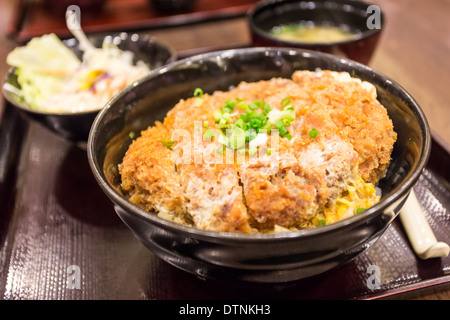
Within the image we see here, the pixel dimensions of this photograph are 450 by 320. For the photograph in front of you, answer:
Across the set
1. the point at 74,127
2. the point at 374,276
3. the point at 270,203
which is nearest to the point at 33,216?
the point at 74,127

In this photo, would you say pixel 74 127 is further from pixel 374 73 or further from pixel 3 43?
pixel 3 43

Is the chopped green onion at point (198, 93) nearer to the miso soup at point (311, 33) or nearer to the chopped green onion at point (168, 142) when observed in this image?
the chopped green onion at point (168, 142)

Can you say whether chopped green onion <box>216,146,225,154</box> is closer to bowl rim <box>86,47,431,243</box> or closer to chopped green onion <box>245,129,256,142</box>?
chopped green onion <box>245,129,256,142</box>

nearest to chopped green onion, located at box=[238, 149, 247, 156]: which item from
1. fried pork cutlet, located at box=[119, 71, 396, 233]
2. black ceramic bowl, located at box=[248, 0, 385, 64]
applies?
fried pork cutlet, located at box=[119, 71, 396, 233]

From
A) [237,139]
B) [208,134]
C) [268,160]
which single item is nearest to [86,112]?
[208,134]

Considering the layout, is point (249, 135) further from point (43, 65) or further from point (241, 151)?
point (43, 65)

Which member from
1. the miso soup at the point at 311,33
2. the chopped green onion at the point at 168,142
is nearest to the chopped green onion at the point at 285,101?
the chopped green onion at the point at 168,142
